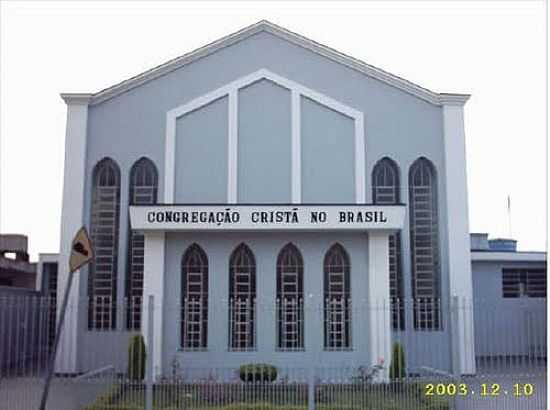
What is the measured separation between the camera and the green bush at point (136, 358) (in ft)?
51.9

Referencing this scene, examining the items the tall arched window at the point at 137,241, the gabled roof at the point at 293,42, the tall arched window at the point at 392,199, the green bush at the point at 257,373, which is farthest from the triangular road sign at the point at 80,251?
the tall arched window at the point at 392,199

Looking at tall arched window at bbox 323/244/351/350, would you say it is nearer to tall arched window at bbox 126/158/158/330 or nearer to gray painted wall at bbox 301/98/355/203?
gray painted wall at bbox 301/98/355/203

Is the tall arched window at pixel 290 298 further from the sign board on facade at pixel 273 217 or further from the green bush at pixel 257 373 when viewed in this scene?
the green bush at pixel 257 373

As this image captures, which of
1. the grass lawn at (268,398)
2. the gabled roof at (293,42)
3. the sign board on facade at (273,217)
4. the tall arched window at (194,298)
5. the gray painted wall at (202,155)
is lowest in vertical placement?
the grass lawn at (268,398)

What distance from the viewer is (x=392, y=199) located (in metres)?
20.7

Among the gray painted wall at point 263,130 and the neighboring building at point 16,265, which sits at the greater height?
the gray painted wall at point 263,130

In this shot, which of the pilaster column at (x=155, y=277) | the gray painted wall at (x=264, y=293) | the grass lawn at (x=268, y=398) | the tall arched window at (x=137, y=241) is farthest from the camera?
the tall arched window at (x=137, y=241)

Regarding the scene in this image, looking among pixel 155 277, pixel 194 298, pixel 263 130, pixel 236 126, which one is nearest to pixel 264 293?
pixel 194 298

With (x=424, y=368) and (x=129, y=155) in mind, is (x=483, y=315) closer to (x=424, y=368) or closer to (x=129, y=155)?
(x=424, y=368)

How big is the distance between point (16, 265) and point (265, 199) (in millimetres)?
15028

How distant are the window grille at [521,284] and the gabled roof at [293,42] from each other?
893 cm

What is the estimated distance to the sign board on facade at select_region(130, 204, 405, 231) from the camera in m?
18.1

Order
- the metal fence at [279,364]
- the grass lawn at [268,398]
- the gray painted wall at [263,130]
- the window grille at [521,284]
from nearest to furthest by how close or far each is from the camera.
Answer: the grass lawn at [268,398]
the metal fence at [279,364]
the gray painted wall at [263,130]
the window grille at [521,284]

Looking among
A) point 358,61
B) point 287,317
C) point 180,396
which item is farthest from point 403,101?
point 180,396
